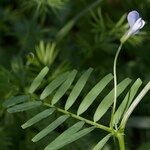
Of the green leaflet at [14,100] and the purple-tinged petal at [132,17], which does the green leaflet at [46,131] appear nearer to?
the green leaflet at [14,100]

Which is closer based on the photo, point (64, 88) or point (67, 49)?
point (64, 88)

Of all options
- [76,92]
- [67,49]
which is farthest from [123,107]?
[67,49]

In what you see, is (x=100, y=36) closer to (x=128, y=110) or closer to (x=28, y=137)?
(x=28, y=137)

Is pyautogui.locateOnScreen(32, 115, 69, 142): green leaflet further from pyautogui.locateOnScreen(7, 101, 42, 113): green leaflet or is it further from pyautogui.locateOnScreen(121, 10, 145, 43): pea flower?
pyautogui.locateOnScreen(121, 10, 145, 43): pea flower

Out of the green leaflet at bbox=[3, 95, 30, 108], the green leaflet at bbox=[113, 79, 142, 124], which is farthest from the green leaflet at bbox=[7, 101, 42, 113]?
the green leaflet at bbox=[113, 79, 142, 124]

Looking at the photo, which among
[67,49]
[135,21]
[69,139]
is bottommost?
[69,139]

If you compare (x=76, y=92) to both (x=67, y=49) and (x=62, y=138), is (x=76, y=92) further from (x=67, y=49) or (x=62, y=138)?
(x=67, y=49)

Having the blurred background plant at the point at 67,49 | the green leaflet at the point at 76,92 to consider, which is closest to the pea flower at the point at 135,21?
the green leaflet at the point at 76,92

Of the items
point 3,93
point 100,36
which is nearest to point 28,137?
point 3,93
